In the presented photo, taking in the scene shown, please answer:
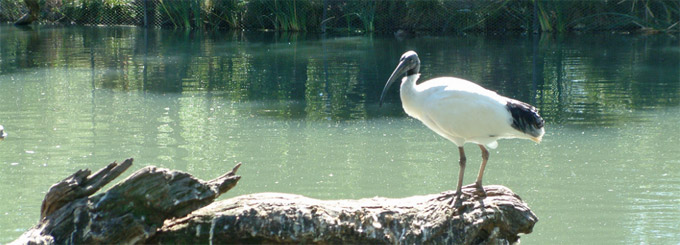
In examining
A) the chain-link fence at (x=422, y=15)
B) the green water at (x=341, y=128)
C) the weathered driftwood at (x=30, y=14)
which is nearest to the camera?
the green water at (x=341, y=128)

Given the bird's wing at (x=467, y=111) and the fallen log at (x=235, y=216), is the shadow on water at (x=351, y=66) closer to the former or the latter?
the bird's wing at (x=467, y=111)

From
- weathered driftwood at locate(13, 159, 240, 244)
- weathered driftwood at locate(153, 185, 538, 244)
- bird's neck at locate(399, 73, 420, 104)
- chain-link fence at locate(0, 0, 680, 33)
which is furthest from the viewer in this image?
chain-link fence at locate(0, 0, 680, 33)

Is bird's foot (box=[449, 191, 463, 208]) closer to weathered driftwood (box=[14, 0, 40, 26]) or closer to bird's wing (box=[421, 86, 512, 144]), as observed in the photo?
bird's wing (box=[421, 86, 512, 144])

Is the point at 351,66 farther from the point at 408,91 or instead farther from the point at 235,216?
the point at 235,216

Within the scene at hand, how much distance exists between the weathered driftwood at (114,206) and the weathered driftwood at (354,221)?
0.19m

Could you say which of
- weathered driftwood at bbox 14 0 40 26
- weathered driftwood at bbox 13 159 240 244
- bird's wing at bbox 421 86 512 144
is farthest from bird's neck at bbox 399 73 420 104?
weathered driftwood at bbox 14 0 40 26

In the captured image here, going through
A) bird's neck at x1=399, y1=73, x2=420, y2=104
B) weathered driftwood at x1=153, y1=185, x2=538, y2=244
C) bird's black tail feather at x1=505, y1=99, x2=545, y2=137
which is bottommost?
weathered driftwood at x1=153, y1=185, x2=538, y2=244

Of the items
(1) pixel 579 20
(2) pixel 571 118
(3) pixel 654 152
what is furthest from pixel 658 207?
(1) pixel 579 20

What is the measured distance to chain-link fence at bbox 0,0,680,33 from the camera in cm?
2017

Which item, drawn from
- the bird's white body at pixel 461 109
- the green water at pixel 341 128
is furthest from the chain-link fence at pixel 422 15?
the bird's white body at pixel 461 109

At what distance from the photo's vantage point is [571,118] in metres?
9.21

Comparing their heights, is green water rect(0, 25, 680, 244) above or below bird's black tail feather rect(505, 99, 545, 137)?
below

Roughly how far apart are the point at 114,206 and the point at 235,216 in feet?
2.06

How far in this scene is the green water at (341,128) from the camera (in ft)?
21.1
